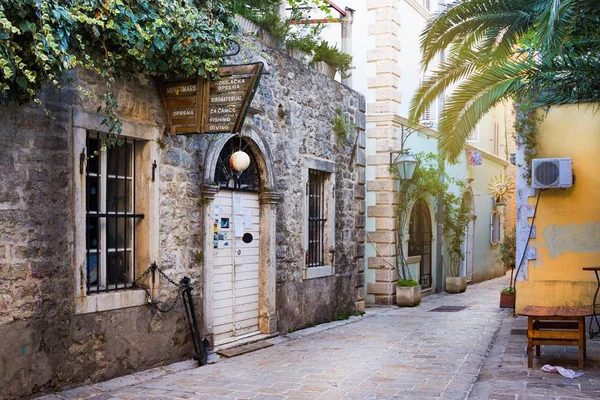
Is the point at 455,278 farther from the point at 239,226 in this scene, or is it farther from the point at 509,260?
the point at 239,226

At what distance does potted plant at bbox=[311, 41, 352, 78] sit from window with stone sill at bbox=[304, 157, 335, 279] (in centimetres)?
160

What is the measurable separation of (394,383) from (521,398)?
135 cm

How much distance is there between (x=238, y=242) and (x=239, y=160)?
1.15m

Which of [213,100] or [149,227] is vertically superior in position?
[213,100]

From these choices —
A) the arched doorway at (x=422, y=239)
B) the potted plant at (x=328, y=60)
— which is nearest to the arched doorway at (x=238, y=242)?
the potted plant at (x=328, y=60)

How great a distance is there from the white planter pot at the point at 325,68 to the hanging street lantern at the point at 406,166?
3093mm

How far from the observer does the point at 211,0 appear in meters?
7.58

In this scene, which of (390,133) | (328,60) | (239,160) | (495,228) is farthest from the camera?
(495,228)

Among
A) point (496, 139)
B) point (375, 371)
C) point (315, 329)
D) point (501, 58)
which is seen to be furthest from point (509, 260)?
point (496, 139)

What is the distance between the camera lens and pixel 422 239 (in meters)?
16.9

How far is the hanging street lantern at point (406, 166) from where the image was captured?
47.4ft

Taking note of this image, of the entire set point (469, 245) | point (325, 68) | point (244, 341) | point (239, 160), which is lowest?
point (244, 341)

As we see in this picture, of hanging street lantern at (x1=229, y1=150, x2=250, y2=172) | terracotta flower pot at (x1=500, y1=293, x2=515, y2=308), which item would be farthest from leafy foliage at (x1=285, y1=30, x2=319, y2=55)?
terracotta flower pot at (x1=500, y1=293, x2=515, y2=308)

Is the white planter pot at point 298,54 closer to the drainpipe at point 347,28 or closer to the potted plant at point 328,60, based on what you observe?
the potted plant at point 328,60
